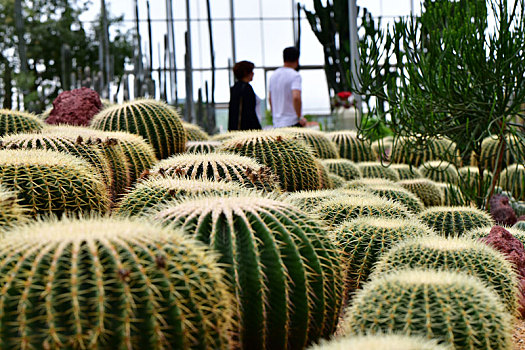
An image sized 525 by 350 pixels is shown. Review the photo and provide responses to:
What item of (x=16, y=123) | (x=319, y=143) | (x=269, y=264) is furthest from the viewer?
(x=319, y=143)

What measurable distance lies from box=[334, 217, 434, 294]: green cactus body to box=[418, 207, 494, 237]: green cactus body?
881mm

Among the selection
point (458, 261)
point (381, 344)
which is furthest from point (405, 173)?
point (381, 344)

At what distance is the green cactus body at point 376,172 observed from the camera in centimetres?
611

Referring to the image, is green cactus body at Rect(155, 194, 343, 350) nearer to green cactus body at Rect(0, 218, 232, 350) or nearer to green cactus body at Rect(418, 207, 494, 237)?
green cactus body at Rect(0, 218, 232, 350)

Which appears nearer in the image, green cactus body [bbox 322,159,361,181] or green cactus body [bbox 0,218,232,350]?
green cactus body [bbox 0,218,232,350]

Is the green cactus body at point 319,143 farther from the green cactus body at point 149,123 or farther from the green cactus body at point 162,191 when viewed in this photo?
the green cactus body at point 162,191

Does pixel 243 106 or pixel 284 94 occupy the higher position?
pixel 284 94

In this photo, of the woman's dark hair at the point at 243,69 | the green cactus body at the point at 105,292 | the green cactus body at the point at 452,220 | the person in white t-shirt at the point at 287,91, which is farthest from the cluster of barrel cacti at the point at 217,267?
Answer: the person in white t-shirt at the point at 287,91

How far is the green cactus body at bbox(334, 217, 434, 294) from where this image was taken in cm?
311

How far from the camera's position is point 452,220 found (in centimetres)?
418

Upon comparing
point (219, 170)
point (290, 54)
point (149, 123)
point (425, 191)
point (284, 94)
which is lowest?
point (425, 191)

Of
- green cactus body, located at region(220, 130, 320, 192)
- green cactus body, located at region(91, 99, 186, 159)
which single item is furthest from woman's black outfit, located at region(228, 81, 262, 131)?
green cactus body, located at region(220, 130, 320, 192)

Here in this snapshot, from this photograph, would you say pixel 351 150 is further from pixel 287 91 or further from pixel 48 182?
pixel 48 182

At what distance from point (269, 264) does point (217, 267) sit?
0.78ft
